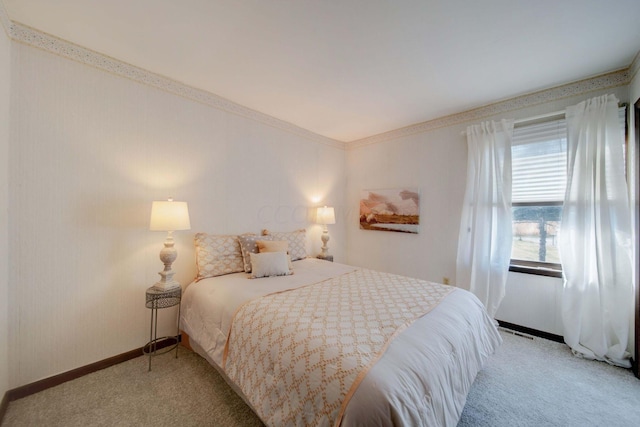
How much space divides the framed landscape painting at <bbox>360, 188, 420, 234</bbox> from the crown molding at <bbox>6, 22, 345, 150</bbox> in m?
1.91

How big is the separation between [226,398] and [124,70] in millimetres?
2864

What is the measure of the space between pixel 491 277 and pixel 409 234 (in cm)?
114

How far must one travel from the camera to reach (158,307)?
83.0 inches

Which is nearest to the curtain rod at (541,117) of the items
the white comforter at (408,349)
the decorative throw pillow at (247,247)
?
the white comforter at (408,349)

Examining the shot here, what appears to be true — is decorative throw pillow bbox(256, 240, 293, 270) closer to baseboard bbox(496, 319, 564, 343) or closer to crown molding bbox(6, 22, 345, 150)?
crown molding bbox(6, 22, 345, 150)

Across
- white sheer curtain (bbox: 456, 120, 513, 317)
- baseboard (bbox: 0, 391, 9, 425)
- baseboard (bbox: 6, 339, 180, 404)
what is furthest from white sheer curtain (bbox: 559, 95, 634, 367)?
baseboard (bbox: 0, 391, 9, 425)

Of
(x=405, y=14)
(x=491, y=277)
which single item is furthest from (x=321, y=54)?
(x=491, y=277)

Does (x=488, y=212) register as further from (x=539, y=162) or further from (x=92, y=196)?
(x=92, y=196)

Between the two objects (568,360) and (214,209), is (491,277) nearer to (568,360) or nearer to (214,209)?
(568,360)

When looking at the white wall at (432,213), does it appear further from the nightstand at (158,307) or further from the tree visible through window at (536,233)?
the nightstand at (158,307)

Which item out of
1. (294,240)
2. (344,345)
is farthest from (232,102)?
(344,345)

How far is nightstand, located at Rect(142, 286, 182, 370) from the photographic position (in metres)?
2.08

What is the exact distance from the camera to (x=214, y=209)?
278 centimetres

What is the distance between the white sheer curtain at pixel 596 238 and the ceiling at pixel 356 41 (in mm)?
562
